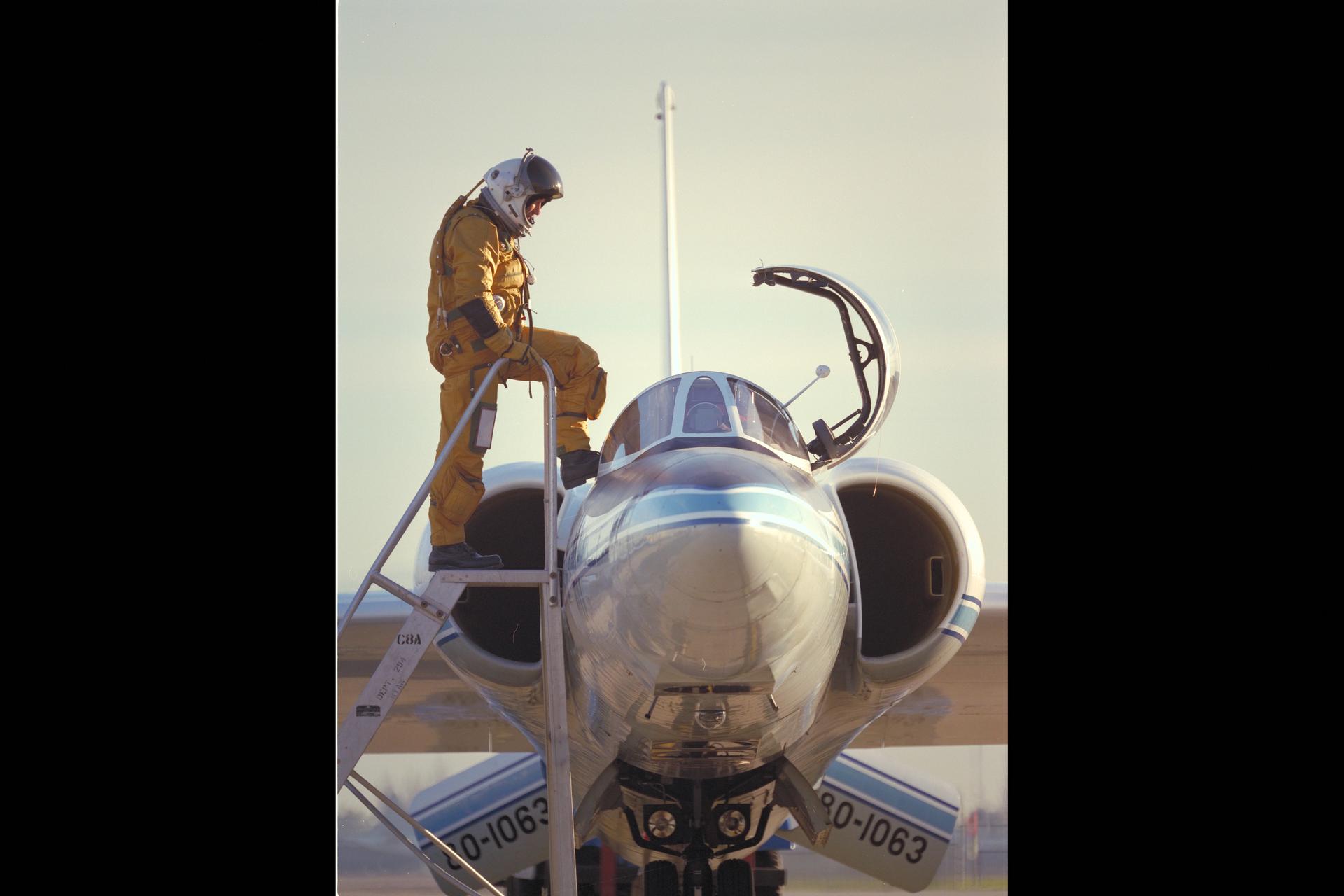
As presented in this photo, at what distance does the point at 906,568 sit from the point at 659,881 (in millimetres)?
2158

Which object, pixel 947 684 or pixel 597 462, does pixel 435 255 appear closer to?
pixel 597 462

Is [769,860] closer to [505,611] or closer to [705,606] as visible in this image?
[505,611]

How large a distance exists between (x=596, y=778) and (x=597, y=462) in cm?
143

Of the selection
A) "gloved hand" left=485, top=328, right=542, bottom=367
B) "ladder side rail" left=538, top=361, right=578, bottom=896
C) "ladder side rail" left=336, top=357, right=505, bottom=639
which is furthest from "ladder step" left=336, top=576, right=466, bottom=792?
"gloved hand" left=485, top=328, right=542, bottom=367

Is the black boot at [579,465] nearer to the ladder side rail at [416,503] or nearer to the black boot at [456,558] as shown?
the black boot at [456,558]

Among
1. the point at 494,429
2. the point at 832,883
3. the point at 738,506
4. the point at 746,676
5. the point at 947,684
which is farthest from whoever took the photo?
the point at 832,883

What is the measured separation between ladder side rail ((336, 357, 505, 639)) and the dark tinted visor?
84 cm

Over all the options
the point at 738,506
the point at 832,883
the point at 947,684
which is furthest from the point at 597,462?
the point at 832,883

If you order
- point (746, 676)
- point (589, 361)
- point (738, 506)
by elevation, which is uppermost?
point (589, 361)

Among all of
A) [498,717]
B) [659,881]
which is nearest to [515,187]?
[659,881]

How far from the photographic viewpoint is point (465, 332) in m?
5.96

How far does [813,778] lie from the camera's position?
707cm

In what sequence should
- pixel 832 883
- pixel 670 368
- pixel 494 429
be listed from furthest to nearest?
1. pixel 832 883
2. pixel 670 368
3. pixel 494 429

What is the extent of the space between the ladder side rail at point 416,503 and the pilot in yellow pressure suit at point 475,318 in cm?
9
